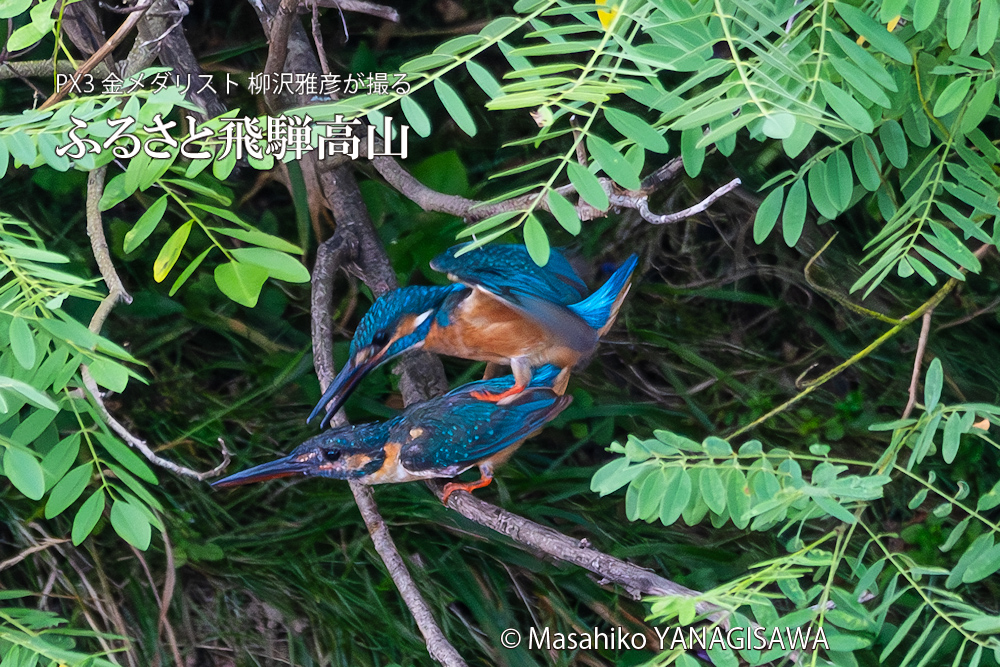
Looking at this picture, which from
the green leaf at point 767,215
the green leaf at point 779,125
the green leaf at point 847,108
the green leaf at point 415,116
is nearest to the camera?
the green leaf at point 779,125

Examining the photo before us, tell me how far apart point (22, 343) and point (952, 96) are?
1073mm

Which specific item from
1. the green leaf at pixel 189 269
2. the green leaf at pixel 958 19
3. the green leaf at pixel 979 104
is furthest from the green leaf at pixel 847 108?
the green leaf at pixel 189 269

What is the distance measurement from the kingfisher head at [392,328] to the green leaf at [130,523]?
0.96 feet

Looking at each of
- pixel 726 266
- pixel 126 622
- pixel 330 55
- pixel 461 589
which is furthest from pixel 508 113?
pixel 126 622

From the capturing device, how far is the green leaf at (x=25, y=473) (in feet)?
2.91

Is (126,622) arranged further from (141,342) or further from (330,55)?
(330,55)

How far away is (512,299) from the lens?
107cm

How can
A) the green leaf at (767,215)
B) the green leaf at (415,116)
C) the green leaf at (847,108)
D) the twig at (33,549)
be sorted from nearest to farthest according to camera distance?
1. the green leaf at (847,108)
2. the green leaf at (415,116)
3. the green leaf at (767,215)
4. the twig at (33,549)

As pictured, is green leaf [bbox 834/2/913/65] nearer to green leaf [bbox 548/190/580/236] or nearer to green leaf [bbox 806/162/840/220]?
green leaf [bbox 806/162/840/220]

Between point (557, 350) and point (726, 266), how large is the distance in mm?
626

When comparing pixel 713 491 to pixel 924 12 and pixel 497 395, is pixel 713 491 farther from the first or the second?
pixel 924 12

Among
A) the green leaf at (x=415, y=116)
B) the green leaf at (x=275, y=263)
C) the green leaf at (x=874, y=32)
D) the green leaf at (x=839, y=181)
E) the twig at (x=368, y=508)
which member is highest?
the green leaf at (x=874, y=32)

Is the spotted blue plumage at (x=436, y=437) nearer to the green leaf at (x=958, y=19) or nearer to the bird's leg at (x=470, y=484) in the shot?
the bird's leg at (x=470, y=484)

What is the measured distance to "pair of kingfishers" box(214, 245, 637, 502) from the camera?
42.7 inches
